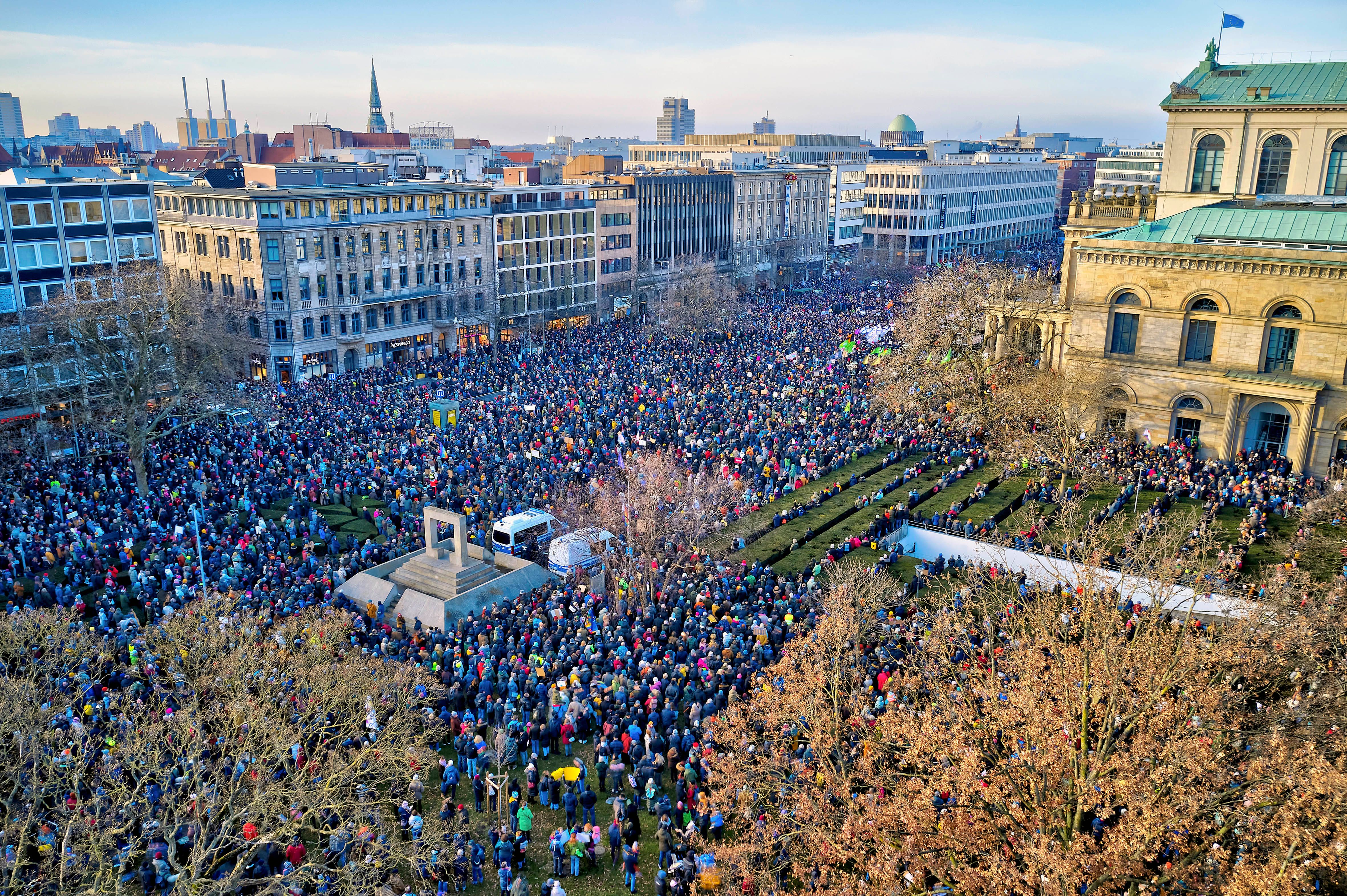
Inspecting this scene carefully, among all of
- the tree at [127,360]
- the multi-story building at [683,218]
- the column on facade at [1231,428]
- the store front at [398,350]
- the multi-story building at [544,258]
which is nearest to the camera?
the tree at [127,360]

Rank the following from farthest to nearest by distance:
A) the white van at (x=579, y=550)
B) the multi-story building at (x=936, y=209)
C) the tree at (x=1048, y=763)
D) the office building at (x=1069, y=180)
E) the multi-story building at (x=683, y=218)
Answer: the office building at (x=1069, y=180)
the multi-story building at (x=936, y=209)
the multi-story building at (x=683, y=218)
the white van at (x=579, y=550)
the tree at (x=1048, y=763)

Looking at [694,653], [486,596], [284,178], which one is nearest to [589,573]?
[486,596]

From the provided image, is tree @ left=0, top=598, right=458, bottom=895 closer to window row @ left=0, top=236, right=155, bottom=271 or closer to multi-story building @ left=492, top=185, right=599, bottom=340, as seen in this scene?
window row @ left=0, top=236, right=155, bottom=271

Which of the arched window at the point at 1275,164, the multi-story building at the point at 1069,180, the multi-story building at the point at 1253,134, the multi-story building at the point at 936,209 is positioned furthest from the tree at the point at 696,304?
the multi-story building at the point at 1069,180

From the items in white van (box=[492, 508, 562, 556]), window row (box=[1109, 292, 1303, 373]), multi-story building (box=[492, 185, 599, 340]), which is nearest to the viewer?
white van (box=[492, 508, 562, 556])

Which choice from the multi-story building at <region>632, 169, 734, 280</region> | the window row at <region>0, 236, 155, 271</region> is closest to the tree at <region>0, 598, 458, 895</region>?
the window row at <region>0, 236, 155, 271</region>

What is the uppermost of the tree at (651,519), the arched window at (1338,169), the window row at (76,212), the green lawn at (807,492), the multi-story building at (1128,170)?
the multi-story building at (1128,170)

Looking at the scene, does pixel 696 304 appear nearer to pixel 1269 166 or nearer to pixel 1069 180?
pixel 1269 166

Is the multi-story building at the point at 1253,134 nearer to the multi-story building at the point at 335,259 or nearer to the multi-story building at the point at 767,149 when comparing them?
the multi-story building at the point at 335,259
